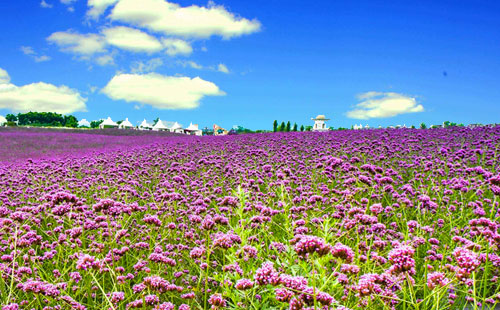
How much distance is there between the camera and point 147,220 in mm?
3375

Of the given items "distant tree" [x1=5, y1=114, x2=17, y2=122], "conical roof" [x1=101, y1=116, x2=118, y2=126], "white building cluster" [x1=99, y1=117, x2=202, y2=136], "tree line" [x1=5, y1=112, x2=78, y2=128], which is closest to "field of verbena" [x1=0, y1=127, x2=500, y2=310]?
"white building cluster" [x1=99, y1=117, x2=202, y2=136]

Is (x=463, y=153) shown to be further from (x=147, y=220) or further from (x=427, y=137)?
(x=147, y=220)

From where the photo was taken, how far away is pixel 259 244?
3.66 meters

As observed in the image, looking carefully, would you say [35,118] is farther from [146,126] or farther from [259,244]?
[259,244]

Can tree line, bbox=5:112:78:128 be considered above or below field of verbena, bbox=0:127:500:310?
above

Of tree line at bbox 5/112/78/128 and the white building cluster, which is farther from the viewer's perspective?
tree line at bbox 5/112/78/128

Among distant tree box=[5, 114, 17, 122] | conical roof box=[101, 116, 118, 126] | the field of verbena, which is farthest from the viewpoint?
distant tree box=[5, 114, 17, 122]

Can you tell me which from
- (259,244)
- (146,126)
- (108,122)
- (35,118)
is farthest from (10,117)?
(259,244)

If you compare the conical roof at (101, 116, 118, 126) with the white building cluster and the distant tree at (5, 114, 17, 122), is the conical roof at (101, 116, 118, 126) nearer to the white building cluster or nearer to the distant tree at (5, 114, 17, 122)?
the white building cluster

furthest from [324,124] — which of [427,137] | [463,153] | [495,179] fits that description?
[495,179]

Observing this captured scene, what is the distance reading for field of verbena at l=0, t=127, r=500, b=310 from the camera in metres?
2.05

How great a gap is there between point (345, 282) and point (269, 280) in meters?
0.83

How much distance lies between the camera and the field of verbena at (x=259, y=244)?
2053mm

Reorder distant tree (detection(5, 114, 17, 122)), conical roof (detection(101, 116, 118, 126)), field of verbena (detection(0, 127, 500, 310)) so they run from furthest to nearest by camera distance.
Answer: distant tree (detection(5, 114, 17, 122))
conical roof (detection(101, 116, 118, 126))
field of verbena (detection(0, 127, 500, 310))
